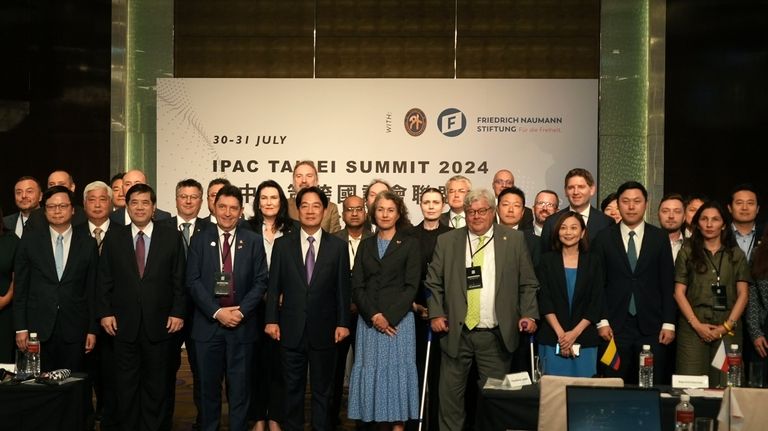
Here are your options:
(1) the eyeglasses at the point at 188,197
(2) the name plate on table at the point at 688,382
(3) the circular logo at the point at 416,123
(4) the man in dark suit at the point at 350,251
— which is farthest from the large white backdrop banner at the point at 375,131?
(2) the name plate on table at the point at 688,382

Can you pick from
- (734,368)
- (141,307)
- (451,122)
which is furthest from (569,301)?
(451,122)

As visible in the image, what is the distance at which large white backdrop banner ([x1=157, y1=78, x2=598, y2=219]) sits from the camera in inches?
324

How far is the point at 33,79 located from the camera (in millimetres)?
8797

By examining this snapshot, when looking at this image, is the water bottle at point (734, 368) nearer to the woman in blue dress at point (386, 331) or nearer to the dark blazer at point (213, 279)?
the woman in blue dress at point (386, 331)

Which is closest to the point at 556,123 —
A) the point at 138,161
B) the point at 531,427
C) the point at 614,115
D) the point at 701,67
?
the point at 614,115

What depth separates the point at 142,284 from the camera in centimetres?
543

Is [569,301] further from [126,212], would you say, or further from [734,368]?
[126,212]

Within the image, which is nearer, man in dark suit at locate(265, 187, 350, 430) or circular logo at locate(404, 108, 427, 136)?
man in dark suit at locate(265, 187, 350, 430)

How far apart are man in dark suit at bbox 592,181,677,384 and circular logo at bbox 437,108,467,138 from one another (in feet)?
9.20

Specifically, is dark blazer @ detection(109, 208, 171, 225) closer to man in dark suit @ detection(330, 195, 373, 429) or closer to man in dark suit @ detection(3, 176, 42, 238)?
man in dark suit @ detection(3, 176, 42, 238)

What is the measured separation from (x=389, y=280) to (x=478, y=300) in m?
0.50

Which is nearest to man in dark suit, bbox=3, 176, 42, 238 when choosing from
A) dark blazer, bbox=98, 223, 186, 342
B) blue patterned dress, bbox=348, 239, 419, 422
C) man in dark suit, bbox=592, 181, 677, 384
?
dark blazer, bbox=98, 223, 186, 342

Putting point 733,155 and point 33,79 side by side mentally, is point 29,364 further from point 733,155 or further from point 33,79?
point 733,155

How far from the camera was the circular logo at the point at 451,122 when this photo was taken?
8250 mm
